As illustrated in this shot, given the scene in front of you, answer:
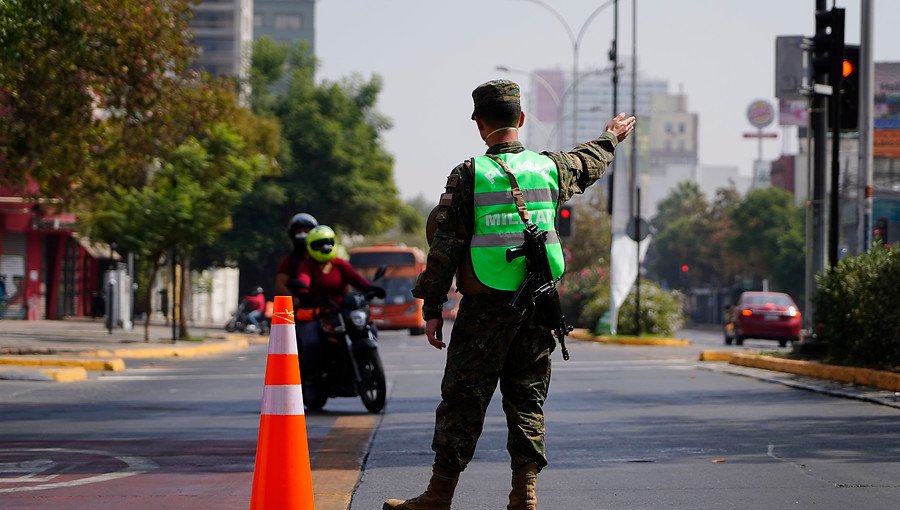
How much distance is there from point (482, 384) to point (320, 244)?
6.63 m

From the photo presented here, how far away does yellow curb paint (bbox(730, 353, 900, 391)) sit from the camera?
48.4ft

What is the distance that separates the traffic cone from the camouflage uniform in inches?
21.6

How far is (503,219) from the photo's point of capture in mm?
6094

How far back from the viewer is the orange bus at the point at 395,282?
46562 millimetres

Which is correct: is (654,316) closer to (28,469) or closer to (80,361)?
(80,361)

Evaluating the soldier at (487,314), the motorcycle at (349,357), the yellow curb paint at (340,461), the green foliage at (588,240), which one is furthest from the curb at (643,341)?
the soldier at (487,314)

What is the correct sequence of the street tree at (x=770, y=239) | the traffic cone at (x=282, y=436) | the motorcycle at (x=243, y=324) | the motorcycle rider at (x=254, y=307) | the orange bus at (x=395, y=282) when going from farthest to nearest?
the street tree at (x=770, y=239) → the motorcycle rider at (x=254, y=307) → the orange bus at (x=395, y=282) → the motorcycle at (x=243, y=324) → the traffic cone at (x=282, y=436)

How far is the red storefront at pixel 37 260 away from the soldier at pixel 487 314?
36.2 m

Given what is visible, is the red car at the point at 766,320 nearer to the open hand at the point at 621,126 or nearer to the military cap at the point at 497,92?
the open hand at the point at 621,126

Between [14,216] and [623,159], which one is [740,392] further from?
[14,216]

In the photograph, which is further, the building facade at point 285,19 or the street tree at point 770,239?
the building facade at point 285,19

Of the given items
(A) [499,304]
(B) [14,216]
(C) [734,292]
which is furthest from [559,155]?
(C) [734,292]

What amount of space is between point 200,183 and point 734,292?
71206 mm

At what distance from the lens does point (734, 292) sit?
98438mm
